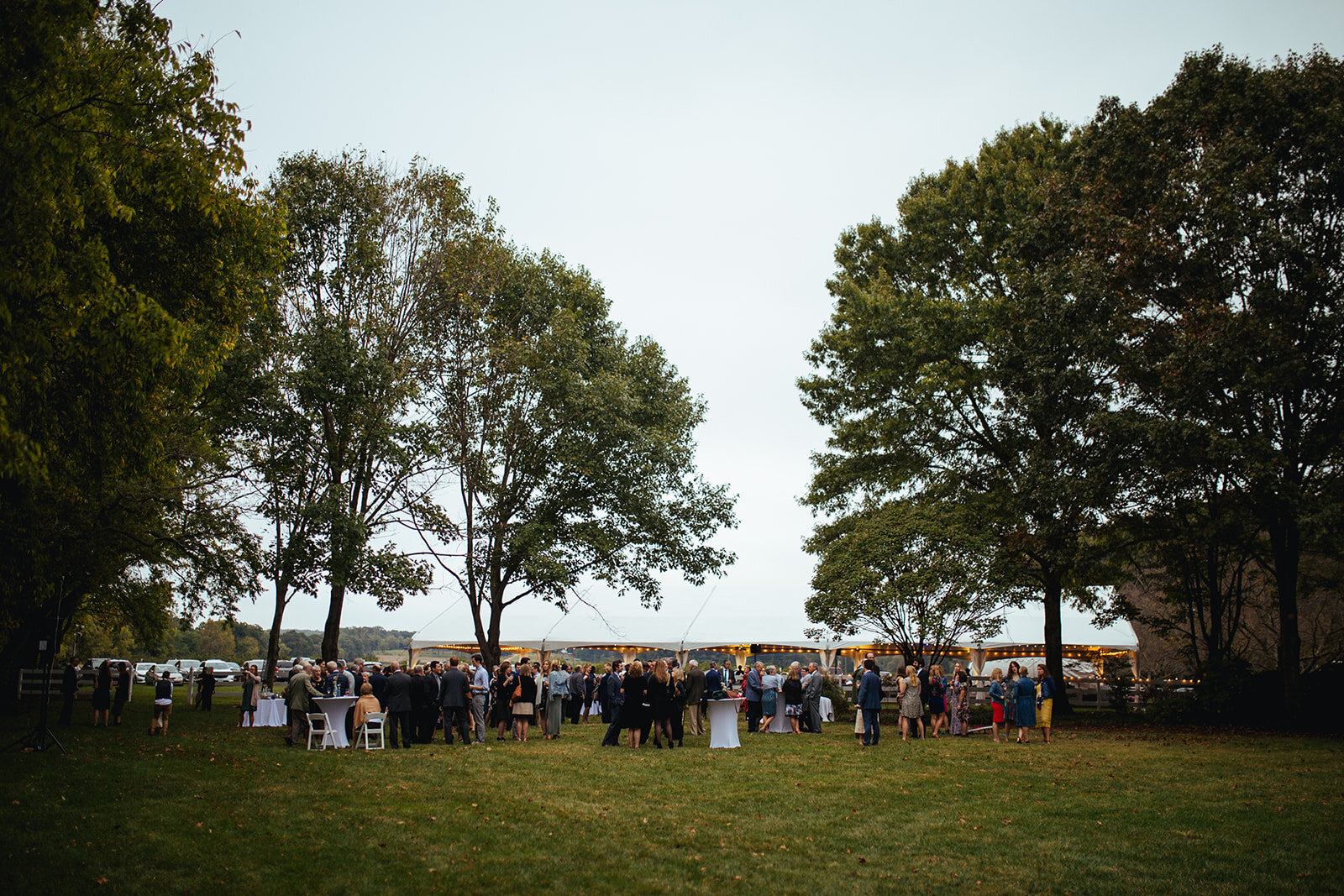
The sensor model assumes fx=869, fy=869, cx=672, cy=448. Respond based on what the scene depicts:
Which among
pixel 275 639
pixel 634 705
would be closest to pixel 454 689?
pixel 634 705

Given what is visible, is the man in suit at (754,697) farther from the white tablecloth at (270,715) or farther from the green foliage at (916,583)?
the white tablecloth at (270,715)

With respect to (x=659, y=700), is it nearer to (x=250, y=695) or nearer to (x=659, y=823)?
(x=659, y=823)

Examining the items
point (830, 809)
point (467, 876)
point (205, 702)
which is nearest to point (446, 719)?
point (830, 809)

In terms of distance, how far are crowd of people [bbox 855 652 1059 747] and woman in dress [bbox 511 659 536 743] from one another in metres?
6.31

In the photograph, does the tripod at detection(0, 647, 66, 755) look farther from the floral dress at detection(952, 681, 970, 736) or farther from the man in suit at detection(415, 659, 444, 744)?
the floral dress at detection(952, 681, 970, 736)

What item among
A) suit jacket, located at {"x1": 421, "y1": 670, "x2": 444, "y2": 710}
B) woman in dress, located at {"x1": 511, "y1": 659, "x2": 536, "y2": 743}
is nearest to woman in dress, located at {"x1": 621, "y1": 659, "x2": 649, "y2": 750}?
woman in dress, located at {"x1": 511, "y1": 659, "x2": 536, "y2": 743}

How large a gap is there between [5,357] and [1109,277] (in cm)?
2111

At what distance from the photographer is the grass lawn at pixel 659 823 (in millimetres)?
6230

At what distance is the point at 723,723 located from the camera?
15680mm

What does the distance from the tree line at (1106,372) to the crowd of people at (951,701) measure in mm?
2809

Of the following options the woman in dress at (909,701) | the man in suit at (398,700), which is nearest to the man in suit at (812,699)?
the woman in dress at (909,701)

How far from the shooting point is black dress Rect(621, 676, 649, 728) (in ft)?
50.2

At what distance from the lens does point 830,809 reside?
8922 millimetres

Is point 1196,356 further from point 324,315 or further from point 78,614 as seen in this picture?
point 78,614
